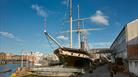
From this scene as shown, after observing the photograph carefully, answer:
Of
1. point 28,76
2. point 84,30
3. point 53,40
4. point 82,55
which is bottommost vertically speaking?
point 28,76

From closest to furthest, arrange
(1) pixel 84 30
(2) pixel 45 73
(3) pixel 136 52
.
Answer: (3) pixel 136 52 → (2) pixel 45 73 → (1) pixel 84 30

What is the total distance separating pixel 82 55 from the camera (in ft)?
146

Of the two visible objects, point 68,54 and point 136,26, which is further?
point 68,54

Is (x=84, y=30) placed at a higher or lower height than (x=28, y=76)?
higher

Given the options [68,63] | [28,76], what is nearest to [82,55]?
[68,63]

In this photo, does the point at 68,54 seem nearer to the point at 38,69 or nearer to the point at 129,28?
the point at 38,69

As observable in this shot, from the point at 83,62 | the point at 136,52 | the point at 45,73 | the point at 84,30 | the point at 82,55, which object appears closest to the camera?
the point at 136,52

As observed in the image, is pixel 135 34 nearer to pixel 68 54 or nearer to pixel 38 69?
pixel 68 54

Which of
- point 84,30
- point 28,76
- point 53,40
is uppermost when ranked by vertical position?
point 84,30

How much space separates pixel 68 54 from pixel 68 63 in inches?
134

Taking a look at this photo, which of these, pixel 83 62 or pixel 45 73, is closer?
pixel 45 73

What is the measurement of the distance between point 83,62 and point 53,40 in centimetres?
1019

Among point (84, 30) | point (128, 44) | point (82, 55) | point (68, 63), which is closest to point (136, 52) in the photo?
point (128, 44)

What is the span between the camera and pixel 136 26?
125ft
